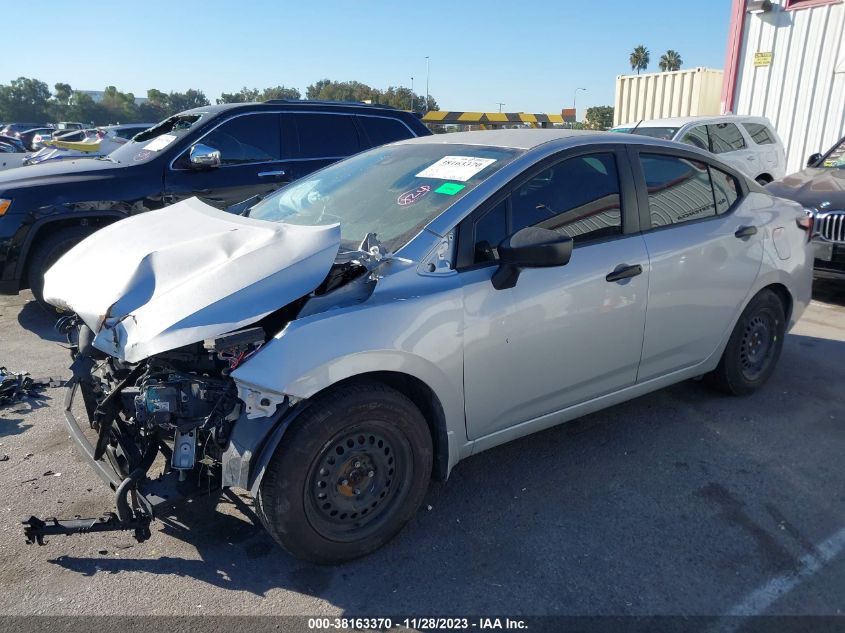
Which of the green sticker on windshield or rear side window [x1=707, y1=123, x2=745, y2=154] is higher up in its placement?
the green sticker on windshield

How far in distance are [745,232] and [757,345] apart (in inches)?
34.6

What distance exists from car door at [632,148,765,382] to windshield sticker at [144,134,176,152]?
4.77 metres

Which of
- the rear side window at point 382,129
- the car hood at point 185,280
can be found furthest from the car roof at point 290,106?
the car hood at point 185,280

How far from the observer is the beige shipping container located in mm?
18219

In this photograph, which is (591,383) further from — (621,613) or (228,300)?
(228,300)

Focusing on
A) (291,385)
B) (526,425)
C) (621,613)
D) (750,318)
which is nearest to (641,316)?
(526,425)

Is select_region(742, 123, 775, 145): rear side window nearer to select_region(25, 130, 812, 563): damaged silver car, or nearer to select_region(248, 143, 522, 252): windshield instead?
select_region(25, 130, 812, 563): damaged silver car

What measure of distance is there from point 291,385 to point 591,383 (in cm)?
171

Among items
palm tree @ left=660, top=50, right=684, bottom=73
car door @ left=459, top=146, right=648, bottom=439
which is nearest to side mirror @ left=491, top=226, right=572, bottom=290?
car door @ left=459, top=146, right=648, bottom=439

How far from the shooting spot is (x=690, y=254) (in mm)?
3654

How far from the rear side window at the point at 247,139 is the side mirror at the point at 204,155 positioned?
443 millimetres

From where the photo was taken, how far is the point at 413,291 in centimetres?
271

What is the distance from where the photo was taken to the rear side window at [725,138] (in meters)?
10.9

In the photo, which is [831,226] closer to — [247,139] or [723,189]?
[723,189]
